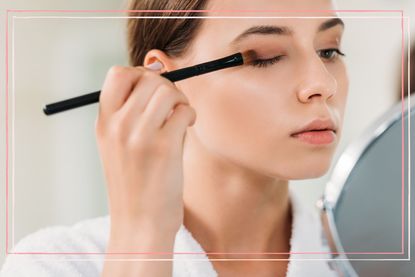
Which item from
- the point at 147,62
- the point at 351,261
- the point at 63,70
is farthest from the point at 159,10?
the point at 351,261

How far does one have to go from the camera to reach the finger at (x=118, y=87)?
0.35 meters

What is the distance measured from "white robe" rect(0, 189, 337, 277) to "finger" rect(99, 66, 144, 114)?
15 centimetres

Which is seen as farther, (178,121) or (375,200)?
(375,200)

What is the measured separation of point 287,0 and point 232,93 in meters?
0.08

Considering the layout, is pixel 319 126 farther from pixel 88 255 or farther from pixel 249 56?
pixel 88 255

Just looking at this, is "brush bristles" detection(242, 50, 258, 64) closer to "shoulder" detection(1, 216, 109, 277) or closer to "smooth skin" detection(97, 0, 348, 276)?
"smooth skin" detection(97, 0, 348, 276)

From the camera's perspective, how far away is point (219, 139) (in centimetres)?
45

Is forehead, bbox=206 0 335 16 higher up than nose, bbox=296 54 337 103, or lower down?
higher up

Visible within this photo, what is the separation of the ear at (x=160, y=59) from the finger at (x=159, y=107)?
96mm

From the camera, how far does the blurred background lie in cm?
48

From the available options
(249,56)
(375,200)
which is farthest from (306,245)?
(249,56)

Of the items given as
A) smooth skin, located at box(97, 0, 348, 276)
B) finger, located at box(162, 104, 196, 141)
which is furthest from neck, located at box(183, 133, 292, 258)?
finger, located at box(162, 104, 196, 141)

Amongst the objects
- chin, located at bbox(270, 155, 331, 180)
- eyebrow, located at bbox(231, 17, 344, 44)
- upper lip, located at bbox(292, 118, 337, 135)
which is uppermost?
eyebrow, located at bbox(231, 17, 344, 44)

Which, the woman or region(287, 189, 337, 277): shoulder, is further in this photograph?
region(287, 189, 337, 277): shoulder
